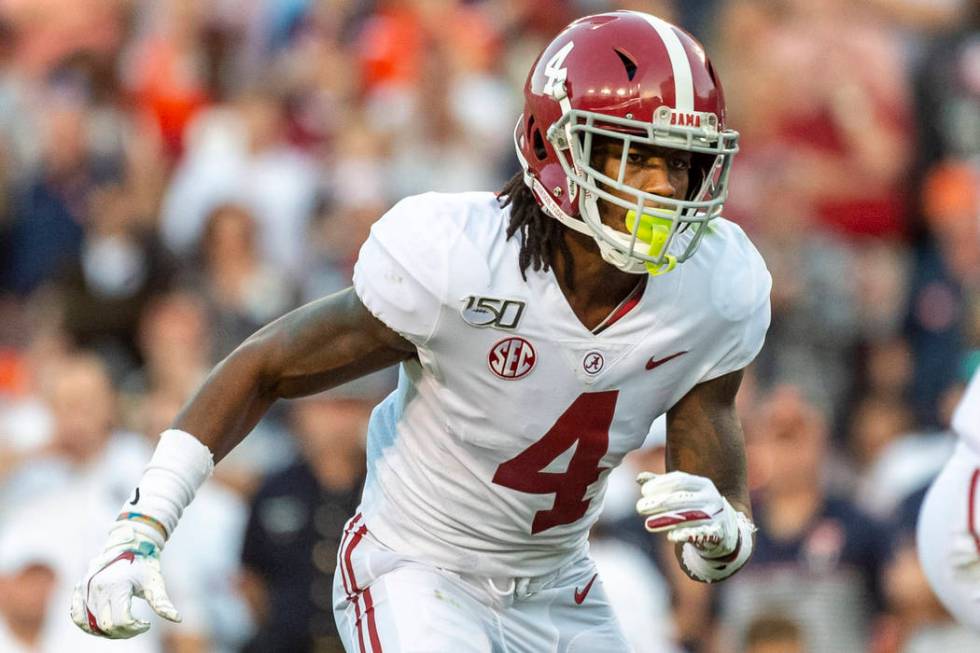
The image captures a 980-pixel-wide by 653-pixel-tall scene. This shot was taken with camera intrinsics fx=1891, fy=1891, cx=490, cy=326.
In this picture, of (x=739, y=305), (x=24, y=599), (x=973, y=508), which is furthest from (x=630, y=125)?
(x=24, y=599)

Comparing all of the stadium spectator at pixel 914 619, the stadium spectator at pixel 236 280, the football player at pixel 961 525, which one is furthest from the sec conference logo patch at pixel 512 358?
the stadium spectator at pixel 236 280

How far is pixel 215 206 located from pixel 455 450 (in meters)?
4.84

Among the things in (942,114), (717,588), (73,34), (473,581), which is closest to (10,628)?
(717,588)

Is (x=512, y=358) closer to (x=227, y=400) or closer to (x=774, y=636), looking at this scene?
(x=227, y=400)

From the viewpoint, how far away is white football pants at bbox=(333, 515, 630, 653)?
4.08 m

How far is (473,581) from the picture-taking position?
14.1 feet

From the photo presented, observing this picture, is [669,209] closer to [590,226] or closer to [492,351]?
[590,226]

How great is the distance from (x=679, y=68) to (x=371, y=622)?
138 cm

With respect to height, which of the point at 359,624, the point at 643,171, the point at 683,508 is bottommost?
the point at 359,624

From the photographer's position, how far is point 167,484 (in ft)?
13.3

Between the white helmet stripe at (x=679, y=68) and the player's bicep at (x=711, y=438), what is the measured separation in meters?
0.67

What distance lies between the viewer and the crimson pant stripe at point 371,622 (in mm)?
4105

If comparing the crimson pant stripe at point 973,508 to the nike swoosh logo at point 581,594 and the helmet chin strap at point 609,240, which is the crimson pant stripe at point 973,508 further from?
the helmet chin strap at point 609,240

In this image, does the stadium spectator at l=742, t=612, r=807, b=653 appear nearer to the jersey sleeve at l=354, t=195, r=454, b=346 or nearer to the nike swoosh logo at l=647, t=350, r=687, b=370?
the nike swoosh logo at l=647, t=350, r=687, b=370
